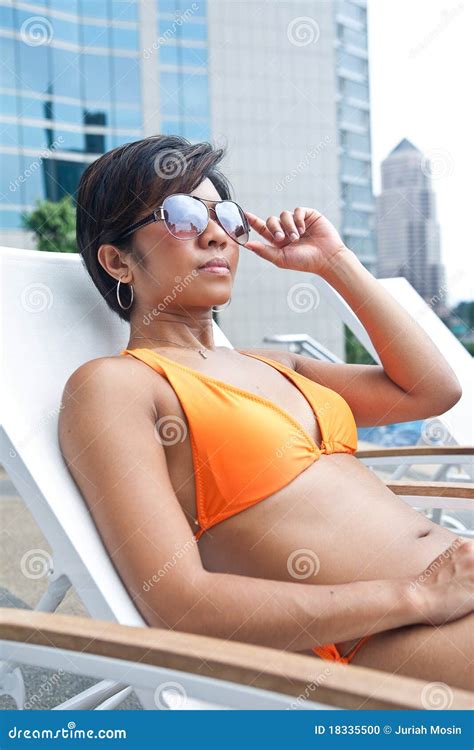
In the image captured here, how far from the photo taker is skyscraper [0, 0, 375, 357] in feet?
95.6

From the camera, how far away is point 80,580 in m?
1.47

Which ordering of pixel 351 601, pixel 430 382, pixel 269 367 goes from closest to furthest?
pixel 351 601 → pixel 269 367 → pixel 430 382

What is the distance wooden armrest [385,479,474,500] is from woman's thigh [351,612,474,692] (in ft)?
2.56

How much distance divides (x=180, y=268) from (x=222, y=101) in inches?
1556

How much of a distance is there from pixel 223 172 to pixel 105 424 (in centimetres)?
91

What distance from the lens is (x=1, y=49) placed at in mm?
28234

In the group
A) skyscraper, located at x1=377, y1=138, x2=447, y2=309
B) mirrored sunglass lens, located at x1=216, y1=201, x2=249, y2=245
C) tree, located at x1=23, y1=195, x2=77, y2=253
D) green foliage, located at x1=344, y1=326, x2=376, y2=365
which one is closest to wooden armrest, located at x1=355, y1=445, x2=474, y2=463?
green foliage, located at x1=344, y1=326, x2=376, y2=365

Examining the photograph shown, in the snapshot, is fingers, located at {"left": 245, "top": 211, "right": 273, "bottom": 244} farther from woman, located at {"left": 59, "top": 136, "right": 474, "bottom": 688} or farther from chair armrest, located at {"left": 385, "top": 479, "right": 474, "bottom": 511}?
chair armrest, located at {"left": 385, "top": 479, "right": 474, "bottom": 511}

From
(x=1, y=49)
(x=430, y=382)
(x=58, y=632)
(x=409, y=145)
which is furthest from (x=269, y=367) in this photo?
(x=409, y=145)

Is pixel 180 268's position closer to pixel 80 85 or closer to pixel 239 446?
pixel 239 446

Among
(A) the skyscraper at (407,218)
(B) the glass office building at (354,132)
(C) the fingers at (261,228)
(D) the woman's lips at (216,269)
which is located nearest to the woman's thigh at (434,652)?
(D) the woman's lips at (216,269)

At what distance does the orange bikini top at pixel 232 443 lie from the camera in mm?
1594

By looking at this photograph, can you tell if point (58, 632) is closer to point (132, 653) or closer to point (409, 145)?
point (132, 653)

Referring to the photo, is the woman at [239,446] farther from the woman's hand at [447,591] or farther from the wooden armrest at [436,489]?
the wooden armrest at [436,489]
